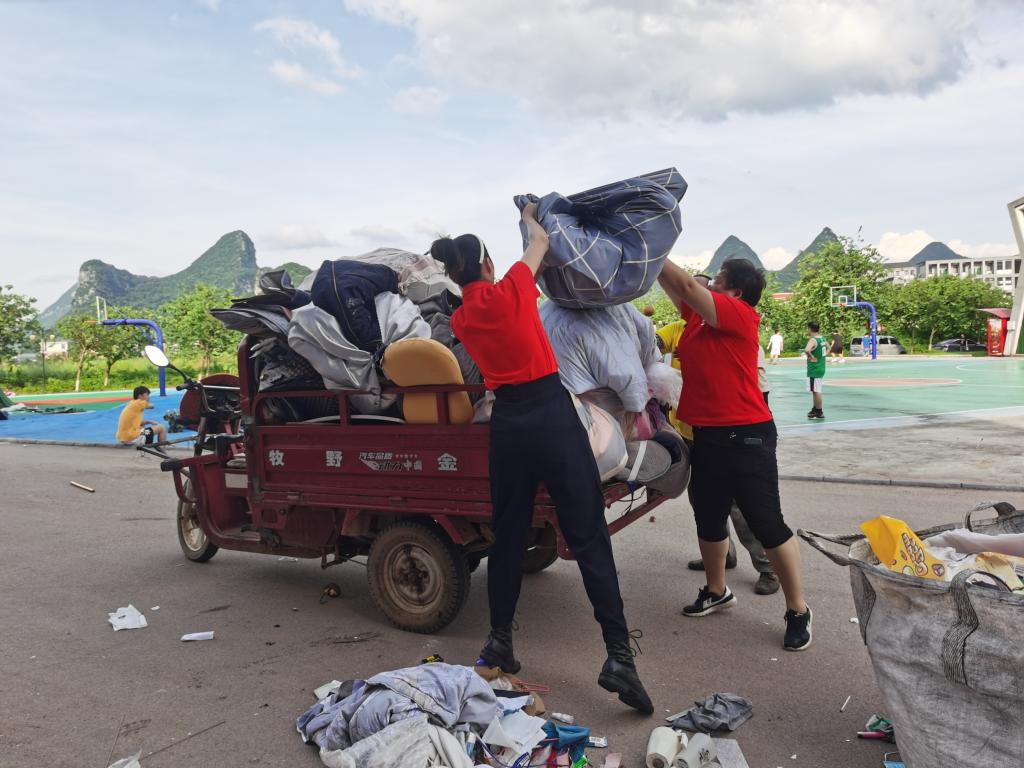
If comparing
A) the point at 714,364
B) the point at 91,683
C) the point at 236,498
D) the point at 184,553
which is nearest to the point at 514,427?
the point at 714,364

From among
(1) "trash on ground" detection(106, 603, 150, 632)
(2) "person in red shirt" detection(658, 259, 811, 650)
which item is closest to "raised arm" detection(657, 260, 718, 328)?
(2) "person in red shirt" detection(658, 259, 811, 650)

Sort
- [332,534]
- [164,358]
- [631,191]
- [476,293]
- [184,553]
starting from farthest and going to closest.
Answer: [184,553]
[164,358]
[332,534]
[631,191]
[476,293]

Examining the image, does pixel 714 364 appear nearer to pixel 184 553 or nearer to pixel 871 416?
pixel 184 553

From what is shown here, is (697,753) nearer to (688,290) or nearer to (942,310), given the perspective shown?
(688,290)

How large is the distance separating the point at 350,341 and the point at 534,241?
1476 mm

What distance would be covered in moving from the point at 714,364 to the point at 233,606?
3.46m

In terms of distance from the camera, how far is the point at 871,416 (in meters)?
14.5

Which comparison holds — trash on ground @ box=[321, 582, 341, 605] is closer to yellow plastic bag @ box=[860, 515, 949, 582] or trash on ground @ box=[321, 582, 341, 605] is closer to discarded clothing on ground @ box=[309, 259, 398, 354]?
discarded clothing on ground @ box=[309, 259, 398, 354]

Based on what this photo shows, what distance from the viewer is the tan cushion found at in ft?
13.6

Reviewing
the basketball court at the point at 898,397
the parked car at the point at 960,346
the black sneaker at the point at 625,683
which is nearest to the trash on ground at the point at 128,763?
the black sneaker at the point at 625,683

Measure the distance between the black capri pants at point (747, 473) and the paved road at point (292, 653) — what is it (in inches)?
26.4

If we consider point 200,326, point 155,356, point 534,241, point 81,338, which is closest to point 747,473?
point 534,241

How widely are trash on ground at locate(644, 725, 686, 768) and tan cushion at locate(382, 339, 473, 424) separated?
1822 mm

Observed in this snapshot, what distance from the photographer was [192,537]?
6.32 m
